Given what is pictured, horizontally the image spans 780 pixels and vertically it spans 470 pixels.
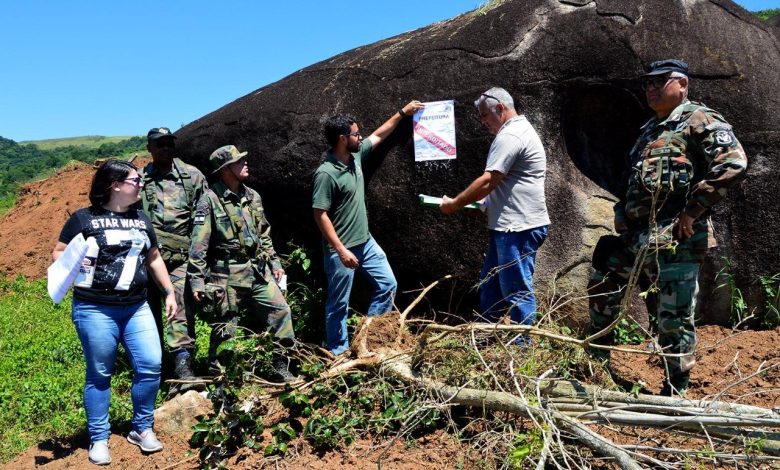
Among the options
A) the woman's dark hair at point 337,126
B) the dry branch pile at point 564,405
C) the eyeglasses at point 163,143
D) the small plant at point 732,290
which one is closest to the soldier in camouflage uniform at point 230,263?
the eyeglasses at point 163,143

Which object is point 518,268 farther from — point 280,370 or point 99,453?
point 99,453

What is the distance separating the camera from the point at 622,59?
18.6ft

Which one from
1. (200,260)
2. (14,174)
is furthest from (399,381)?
(14,174)

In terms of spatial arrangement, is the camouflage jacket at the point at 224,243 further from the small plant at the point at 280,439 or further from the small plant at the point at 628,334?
the small plant at the point at 628,334

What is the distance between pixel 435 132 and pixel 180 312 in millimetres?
2527

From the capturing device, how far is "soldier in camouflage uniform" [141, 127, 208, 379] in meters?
5.49

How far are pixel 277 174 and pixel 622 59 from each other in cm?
320

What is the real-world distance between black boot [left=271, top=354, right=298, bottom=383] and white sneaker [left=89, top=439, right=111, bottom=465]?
120 cm

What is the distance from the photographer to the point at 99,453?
4.40 m

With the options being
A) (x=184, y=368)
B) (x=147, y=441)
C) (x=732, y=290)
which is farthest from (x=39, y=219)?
(x=732, y=290)

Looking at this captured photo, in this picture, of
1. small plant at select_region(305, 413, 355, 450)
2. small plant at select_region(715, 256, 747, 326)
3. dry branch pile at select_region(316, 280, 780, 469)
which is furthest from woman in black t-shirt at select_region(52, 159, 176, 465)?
small plant at select_region(715, 256, 747, 326)

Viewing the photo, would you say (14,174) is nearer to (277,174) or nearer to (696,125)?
(277,174)

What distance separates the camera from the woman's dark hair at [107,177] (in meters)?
4.34

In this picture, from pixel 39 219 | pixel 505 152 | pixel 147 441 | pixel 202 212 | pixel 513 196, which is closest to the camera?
pixel 147 441
